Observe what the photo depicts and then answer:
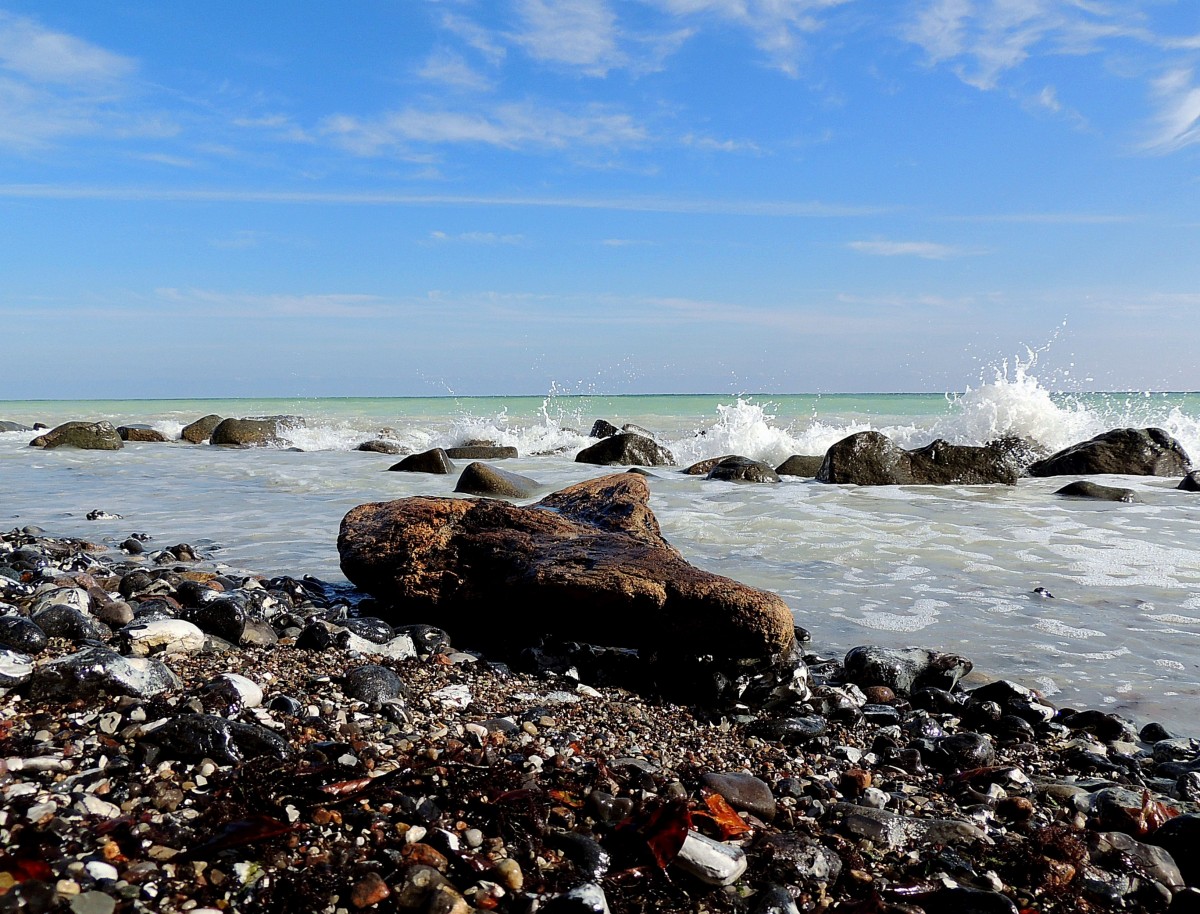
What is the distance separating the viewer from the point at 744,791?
2033mm

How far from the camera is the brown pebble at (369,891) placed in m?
1.49

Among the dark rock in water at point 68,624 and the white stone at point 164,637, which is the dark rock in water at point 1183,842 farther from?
the dark rock in water at point 68,624

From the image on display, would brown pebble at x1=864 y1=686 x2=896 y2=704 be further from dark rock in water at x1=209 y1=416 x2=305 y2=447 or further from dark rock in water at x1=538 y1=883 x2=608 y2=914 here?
dark rock in water at x1=209 y1=416 x2=305 y2=447

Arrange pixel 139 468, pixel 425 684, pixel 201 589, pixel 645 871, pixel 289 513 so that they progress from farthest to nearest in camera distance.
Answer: pixel 139 468 → pixel 289 513 → pixel 201 589 → pixel 425 684 → pixel 645 871

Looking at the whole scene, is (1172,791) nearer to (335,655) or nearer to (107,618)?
(335,655)

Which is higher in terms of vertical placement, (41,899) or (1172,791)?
(41,899)

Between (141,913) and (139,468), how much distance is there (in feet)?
36.7

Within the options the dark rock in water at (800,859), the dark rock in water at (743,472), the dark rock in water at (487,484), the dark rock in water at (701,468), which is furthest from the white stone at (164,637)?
the dark rock in water at (701,468)

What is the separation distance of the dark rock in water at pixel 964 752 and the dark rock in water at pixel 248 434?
15.3m

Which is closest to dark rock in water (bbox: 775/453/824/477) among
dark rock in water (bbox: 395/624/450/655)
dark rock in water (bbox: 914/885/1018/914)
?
dark rock in water (bbox: 395/624/450/655)

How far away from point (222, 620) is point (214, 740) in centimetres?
132

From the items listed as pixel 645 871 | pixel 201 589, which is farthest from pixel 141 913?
pixel 201 589

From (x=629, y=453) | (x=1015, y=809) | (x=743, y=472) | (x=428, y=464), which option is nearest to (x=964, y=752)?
(x=1015, y=809)

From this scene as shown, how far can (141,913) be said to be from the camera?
54.5 inches
